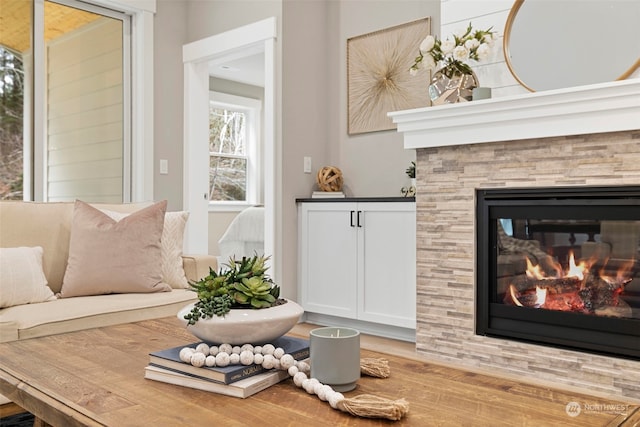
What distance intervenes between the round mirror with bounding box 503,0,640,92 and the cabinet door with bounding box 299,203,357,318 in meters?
1.40

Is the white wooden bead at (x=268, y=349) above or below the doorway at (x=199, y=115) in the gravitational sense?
below

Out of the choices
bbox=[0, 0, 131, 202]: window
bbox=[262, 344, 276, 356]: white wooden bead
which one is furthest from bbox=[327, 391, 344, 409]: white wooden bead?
bbox=[0, 0, 131, 202]: window

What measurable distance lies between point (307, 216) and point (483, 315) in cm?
160

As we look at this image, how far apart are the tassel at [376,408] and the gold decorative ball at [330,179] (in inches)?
124

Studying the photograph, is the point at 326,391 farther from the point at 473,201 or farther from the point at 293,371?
the point at 473,201

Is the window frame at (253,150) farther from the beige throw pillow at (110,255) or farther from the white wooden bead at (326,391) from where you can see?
the white wooden bead at (326,391)

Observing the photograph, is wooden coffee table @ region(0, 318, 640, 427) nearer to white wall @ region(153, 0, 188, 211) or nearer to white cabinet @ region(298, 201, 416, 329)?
white cabinet @ region(298, 201, 416, 329)

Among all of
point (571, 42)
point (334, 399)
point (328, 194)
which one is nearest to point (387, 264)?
point (328, 194)

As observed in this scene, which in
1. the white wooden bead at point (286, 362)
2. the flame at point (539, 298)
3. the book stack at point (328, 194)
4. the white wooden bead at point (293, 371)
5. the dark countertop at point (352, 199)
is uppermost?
the book stack at point (328, 194)

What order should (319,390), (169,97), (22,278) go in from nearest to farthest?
1. (319,390)
2. (22,278)
3. (169,97)

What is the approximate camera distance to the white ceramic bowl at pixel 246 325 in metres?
1.24

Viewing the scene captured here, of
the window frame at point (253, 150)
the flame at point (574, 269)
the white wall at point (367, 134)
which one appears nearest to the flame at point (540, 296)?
the flame at point (574, 269)

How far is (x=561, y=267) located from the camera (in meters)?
2.63

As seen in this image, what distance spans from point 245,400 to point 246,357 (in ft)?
0.36
